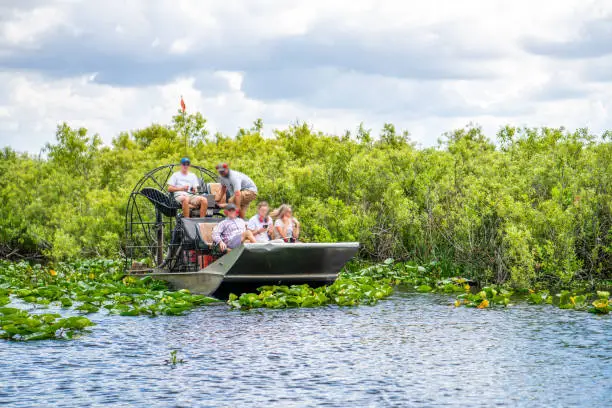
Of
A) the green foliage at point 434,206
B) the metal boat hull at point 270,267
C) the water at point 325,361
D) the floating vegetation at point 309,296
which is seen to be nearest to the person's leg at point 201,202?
the metal boat hull at point 270,267

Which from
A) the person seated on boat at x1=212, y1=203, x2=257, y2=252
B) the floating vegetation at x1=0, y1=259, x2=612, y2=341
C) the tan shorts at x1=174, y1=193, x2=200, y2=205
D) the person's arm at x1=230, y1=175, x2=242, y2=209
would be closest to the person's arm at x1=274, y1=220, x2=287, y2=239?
the person seated on boat at x1=212, y1=203, x2=257, y2=252

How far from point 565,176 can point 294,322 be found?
27.9 feet

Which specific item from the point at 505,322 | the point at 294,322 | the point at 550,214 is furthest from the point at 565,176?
the point at 294,322

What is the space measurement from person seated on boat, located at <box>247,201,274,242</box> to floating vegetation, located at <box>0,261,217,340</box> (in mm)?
1439

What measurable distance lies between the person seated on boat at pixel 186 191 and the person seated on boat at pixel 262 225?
1.15 m

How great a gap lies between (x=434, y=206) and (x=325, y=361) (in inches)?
408

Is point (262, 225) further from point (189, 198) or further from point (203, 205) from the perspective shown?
point (189, 198)

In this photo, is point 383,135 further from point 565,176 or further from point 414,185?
point 565,176

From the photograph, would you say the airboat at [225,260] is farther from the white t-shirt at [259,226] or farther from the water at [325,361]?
the water at [325,361]

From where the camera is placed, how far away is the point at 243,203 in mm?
17250

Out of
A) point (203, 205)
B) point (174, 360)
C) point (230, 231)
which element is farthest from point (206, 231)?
point (174, 360)

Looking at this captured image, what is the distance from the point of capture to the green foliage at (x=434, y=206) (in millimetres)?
17719

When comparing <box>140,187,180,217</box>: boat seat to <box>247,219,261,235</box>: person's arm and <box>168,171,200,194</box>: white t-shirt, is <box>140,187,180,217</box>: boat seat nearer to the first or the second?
<box>168,171,200,194</box>: white t-shirt

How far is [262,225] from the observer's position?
1644 centimetres
